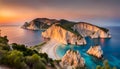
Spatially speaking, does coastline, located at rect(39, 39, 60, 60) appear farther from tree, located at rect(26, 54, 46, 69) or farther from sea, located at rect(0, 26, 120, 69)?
tree, located at rect(26, 54, 46, 69)

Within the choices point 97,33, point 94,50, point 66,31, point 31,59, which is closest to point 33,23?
point 97,33

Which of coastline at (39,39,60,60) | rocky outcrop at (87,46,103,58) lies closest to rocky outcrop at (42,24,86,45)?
coastline at (39,39,60,60)

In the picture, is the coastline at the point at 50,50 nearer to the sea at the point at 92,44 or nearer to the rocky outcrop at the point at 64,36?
the sea at the point at 92,44

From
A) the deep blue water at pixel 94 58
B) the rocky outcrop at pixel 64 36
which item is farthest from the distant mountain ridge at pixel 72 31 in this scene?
the deep blue water at pixel 94 58

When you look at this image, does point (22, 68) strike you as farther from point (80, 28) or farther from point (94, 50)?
point (80, 28)

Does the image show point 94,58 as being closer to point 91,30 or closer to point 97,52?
point 97,52

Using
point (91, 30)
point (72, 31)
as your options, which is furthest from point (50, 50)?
point (91, 30)
